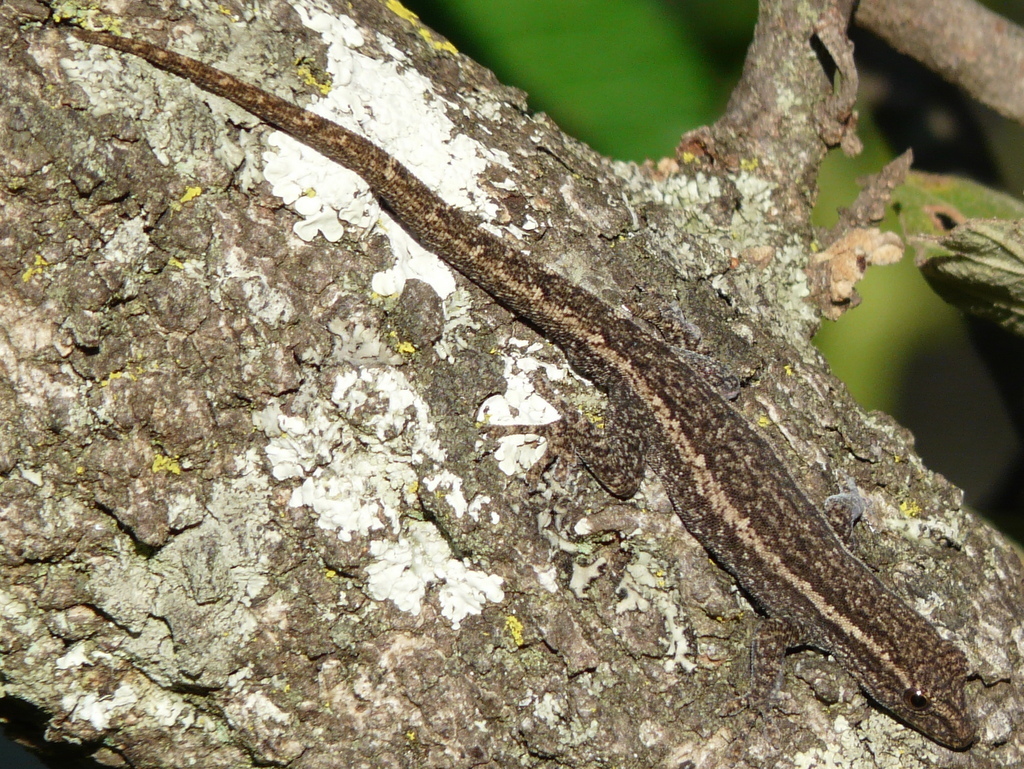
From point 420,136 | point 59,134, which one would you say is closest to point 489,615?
point 420,136

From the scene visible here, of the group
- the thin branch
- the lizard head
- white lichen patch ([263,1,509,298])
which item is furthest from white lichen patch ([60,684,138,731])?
the thin branch

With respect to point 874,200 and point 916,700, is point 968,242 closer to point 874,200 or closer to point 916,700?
point 874,200

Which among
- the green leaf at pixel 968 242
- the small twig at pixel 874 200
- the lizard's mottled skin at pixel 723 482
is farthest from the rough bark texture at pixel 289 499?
the green leaf at pixel 968 242

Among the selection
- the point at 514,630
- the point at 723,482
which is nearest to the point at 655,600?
the point at 514,630

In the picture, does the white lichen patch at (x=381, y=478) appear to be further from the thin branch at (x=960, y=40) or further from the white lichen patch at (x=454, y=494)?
the thin branch at (x=960, y=40)

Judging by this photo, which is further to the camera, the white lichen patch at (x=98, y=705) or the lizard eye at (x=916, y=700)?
the lizard eye at (x=916, y=700)

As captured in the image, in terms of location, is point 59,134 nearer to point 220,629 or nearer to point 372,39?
point 372,39

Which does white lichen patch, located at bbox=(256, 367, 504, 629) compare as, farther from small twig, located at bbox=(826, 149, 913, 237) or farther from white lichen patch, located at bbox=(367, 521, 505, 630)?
small twig, located at bbox=(826, 149, 913, 237)
